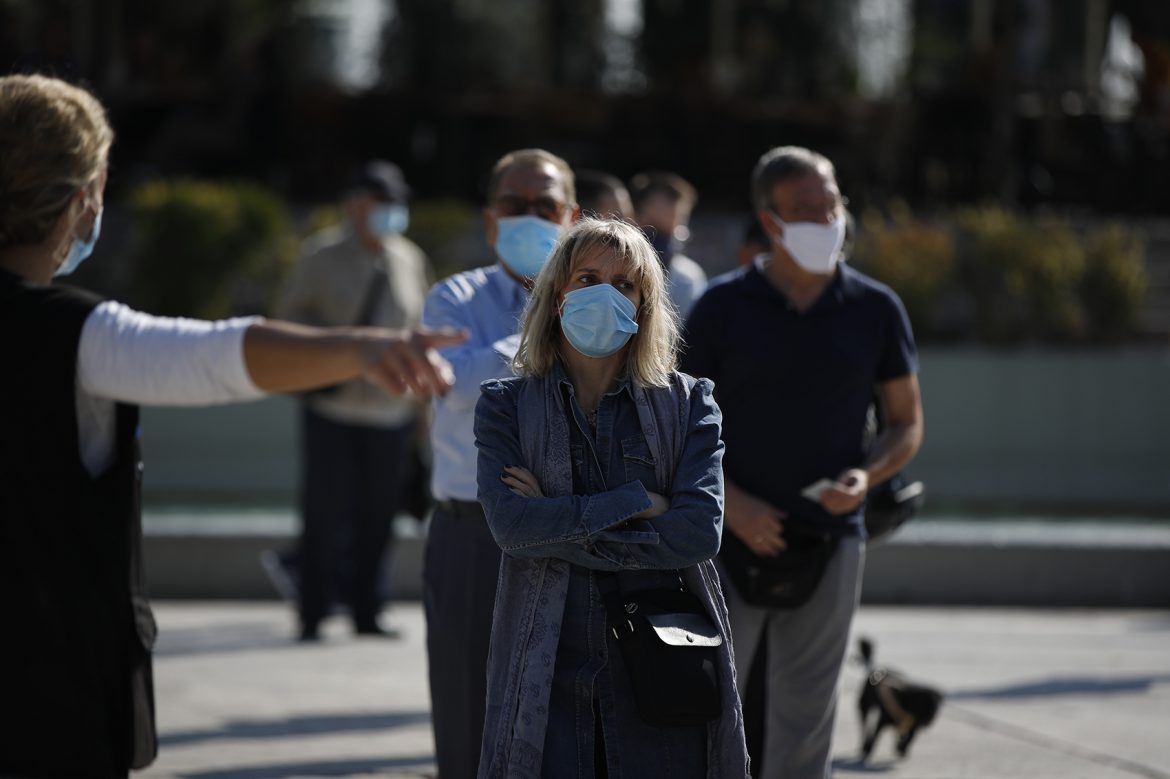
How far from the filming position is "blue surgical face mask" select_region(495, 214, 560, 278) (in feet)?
15.7

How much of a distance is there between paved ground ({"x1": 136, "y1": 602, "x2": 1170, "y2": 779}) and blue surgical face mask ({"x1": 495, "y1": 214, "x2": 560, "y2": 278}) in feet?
7.13

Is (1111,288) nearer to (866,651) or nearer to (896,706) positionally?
(866,651)

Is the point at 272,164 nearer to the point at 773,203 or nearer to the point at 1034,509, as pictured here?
the point at 1034,509

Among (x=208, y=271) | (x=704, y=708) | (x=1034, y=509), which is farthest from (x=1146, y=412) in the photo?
(x=704, y=708)

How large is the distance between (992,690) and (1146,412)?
28.2 feet

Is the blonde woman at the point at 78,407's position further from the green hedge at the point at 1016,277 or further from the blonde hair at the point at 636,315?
the green hedge at the point at 1016,277

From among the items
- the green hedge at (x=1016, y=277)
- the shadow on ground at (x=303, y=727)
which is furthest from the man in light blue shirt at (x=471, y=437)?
the green hedge at (x=1016, y=277)

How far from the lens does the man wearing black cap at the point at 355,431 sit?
351 inches

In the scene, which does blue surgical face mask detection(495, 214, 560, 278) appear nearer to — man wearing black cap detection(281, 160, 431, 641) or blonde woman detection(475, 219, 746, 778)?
blonde woman detection(475, 219, 746, 778)

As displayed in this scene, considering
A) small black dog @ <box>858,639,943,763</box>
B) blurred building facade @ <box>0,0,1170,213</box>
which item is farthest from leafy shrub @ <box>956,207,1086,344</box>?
small black dog @ <box>858,639,943,763</box>

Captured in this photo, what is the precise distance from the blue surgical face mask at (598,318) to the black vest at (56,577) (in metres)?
0.93

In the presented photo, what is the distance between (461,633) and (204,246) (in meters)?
12.2

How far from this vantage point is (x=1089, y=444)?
1581cm

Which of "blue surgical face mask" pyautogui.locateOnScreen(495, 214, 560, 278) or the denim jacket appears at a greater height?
"blue surgical face mask" pyautogui.locateOnScreen(495, 214, 560, 278)
